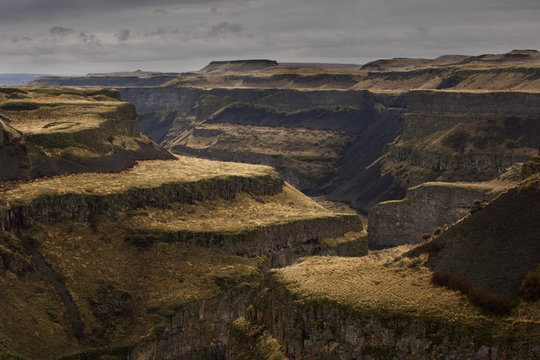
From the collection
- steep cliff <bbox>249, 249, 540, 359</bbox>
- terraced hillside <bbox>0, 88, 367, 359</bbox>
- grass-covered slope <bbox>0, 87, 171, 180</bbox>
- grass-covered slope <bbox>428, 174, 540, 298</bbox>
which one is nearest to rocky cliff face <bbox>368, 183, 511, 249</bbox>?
terraced hillside <bbox>0, 88, 367, 359</bbox>

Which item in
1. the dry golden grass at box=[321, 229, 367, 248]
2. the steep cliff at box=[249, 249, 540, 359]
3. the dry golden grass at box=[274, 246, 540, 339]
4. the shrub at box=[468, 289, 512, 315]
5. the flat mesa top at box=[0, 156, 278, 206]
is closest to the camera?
the steep cliff at box=[249, 249, 540, 359]

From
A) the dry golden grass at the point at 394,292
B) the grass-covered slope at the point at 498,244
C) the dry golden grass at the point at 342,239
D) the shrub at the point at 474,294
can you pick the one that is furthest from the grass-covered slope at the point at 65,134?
the shrub at the point at 474,294

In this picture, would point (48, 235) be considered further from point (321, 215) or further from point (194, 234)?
point (321, 215)

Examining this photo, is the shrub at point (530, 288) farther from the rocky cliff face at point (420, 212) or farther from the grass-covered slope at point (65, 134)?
the rocky cliff face at point (420, 212)

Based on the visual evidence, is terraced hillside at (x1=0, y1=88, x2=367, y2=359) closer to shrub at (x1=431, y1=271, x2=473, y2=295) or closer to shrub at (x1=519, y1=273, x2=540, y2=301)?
shrub at (x1=431, y1=271, x2=473, y2=295)

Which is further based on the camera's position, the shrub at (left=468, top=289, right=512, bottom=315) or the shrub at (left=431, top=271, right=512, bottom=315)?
A: the shrub at (left=431, top=271, right=512, bottom=315)

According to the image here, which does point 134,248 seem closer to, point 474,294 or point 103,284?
point 103,284

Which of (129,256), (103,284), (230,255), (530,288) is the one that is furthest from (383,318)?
(230,255)
